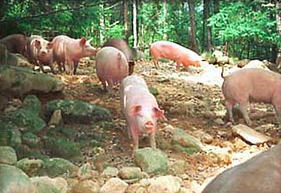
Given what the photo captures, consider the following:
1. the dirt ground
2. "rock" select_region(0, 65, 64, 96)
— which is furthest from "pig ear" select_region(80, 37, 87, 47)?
"rock" select_region(0, 65, 64, 96)

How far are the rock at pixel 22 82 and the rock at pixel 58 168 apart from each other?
145cm

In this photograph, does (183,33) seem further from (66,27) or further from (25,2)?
(25,2)

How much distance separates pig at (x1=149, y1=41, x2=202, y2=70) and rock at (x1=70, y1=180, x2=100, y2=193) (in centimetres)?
551

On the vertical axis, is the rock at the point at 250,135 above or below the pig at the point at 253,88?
below

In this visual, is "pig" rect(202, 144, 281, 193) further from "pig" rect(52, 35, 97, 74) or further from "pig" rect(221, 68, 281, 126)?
"pig" rect(52, 35, 97, 74)

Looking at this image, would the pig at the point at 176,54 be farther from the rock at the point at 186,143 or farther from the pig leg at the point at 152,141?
the pig leg at the point at 152,141

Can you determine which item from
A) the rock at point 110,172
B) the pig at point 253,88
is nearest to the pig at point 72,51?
the pig at point 253,88

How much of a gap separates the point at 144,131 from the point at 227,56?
5821 mm

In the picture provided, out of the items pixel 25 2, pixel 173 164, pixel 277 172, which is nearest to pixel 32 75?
pixel 25 2

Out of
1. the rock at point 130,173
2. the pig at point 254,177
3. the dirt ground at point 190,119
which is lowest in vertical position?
the dirt ground at point 190,119

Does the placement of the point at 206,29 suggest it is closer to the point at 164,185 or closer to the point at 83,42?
the point at 83,42

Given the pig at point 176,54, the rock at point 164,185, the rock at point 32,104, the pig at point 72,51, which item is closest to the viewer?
the rock at point 164,185

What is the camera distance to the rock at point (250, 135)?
4004mm

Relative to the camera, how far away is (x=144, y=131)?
3682 millimetres
